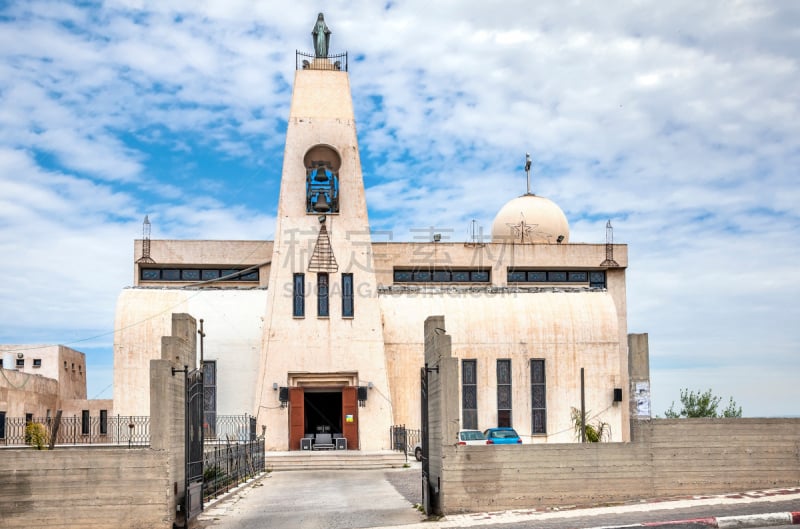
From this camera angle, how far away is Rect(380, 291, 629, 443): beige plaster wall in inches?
1564

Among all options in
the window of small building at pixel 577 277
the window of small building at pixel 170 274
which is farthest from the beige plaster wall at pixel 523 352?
the window of small building at pixel 170 274

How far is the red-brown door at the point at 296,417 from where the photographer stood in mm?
37469

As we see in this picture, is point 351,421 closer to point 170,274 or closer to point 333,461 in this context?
point 333,461

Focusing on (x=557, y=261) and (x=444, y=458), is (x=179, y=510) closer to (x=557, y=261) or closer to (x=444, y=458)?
(x=444, y=458)

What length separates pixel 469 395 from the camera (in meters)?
39.5

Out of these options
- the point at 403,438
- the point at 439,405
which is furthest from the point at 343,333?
the point at 439,405

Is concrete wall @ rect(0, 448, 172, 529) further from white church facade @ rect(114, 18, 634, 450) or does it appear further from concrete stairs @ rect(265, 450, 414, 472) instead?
white church facade @ rect(114, 18, 634, 450)

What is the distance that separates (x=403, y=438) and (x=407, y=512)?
17363 millimetres

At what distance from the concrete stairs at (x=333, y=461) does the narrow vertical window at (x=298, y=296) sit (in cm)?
648

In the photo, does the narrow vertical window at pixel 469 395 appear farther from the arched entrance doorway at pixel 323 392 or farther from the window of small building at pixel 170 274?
the window of small building at pixel 170 274

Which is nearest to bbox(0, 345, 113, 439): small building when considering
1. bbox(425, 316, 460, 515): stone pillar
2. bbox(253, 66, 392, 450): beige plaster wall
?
bbox(253, 66, 392, 450): beige plaster wall

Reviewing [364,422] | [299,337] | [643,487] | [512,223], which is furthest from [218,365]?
[643,487]

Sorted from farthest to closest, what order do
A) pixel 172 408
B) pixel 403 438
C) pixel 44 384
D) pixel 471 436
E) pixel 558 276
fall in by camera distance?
pixel 558 276
pixel 44 384
pixel 403 438
pixel 471 436
pixel 172 408

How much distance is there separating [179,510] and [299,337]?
20570 millimetres
